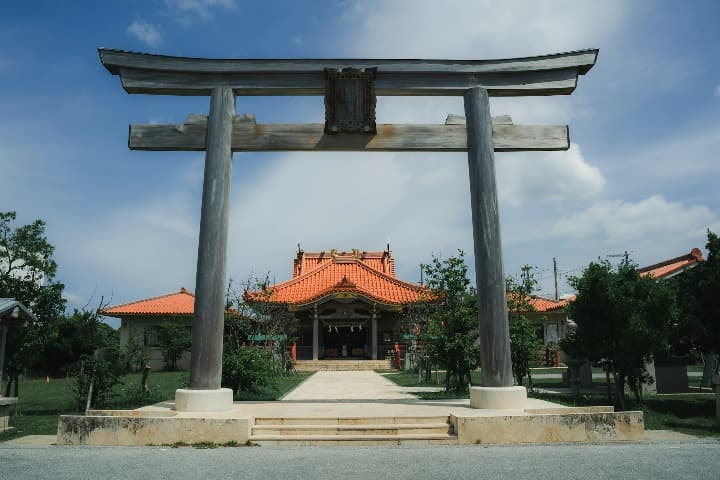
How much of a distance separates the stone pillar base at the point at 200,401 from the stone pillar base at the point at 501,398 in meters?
3.60

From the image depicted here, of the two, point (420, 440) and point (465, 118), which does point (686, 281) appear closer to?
point (465, 118)

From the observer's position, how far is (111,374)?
9938 millimetres

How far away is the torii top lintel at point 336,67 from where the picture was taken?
8.01 m

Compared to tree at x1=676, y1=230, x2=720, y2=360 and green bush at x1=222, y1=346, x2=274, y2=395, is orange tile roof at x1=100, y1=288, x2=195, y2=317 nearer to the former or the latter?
green bush at x1=222, y1=346, x2=274, y2=395

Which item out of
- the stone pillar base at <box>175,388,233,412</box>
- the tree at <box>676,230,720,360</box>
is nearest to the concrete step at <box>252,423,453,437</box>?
the stone pillar base at <box>175,388,233,412</box>

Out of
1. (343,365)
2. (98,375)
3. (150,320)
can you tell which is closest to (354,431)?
(98,375)

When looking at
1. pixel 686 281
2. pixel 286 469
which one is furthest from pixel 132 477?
pixel 686 281

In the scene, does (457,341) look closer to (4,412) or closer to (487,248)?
(487,248)

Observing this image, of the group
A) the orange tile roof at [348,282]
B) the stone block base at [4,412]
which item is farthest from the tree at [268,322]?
the stone block base at [4,412]

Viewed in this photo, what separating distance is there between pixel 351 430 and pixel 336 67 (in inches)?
215

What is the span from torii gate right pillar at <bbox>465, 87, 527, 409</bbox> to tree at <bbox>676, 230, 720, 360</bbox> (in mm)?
6498

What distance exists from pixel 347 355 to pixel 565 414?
22843mm

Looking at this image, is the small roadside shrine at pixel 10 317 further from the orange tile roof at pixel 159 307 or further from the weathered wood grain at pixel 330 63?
the orange tile roof at pixel 159 307

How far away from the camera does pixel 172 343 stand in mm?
24781
